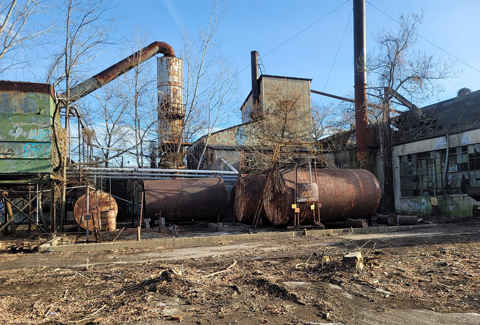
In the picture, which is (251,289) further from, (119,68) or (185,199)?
(119,68)

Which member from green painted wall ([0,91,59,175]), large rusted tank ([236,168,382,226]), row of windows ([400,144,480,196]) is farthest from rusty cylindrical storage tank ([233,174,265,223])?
row of windows ([400,144,480,196])

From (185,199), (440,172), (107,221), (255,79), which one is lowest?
(107,221)

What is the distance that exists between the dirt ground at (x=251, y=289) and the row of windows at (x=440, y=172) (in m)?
9.67

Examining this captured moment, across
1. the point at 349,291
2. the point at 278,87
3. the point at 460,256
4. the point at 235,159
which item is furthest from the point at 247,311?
the point at 278,87

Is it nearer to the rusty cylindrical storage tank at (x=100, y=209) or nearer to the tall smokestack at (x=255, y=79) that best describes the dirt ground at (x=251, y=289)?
the rusty cylindrical storage tank at (x=100, y=209)

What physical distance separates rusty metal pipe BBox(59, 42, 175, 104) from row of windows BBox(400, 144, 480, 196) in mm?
16934

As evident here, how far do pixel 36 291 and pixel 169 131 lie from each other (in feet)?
65.7

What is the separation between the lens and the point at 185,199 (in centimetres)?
1617

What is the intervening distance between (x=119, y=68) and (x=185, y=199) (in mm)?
10949

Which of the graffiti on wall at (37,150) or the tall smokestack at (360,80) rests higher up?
the tall smokestack at (360,80)

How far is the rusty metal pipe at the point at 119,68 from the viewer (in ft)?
68.2

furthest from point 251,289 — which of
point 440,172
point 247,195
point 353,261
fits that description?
point 440,172

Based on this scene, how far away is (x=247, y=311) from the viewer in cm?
461

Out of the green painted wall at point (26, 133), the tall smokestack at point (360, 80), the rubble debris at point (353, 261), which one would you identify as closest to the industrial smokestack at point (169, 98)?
the tall smokestack at point (360, 80)
